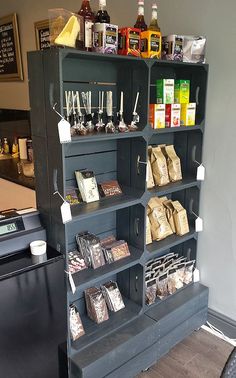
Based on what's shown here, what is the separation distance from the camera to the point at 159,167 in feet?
6.61

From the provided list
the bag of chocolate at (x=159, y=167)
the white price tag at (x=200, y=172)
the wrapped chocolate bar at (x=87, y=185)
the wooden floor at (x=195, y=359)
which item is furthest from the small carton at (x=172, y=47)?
the wooden floor at (x=195, y=359)

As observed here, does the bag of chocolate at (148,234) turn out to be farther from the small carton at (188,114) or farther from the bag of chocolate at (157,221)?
the small carton at (188,114)

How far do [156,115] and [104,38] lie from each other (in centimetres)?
49

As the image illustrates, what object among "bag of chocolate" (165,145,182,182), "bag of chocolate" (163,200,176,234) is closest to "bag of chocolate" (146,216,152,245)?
"bag of chocolate" (163,200,176,234)

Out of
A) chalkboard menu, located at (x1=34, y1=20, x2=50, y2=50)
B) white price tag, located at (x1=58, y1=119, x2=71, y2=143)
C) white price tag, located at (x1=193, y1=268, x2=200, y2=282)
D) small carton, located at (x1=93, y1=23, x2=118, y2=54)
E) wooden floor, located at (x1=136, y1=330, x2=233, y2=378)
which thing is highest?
chalkboard menu, located at (x1=34, y1=20, x2=50, y2=50)

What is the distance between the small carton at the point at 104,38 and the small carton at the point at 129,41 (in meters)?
0.07

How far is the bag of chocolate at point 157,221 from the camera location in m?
2.09

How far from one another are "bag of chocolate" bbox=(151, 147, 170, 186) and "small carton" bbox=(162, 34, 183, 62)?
51cm

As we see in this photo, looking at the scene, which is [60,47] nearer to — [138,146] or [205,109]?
[138,146]

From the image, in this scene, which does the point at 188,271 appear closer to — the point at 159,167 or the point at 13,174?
the point at 159,167

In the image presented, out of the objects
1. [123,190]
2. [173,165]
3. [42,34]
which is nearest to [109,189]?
[123,190]

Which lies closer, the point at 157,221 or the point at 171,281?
the point at 157,221

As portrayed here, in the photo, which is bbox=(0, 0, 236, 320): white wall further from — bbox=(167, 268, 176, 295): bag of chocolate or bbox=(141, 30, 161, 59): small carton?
bbox=(141, 30, 161, 59): small carton

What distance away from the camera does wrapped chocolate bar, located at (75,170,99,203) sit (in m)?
1.72
